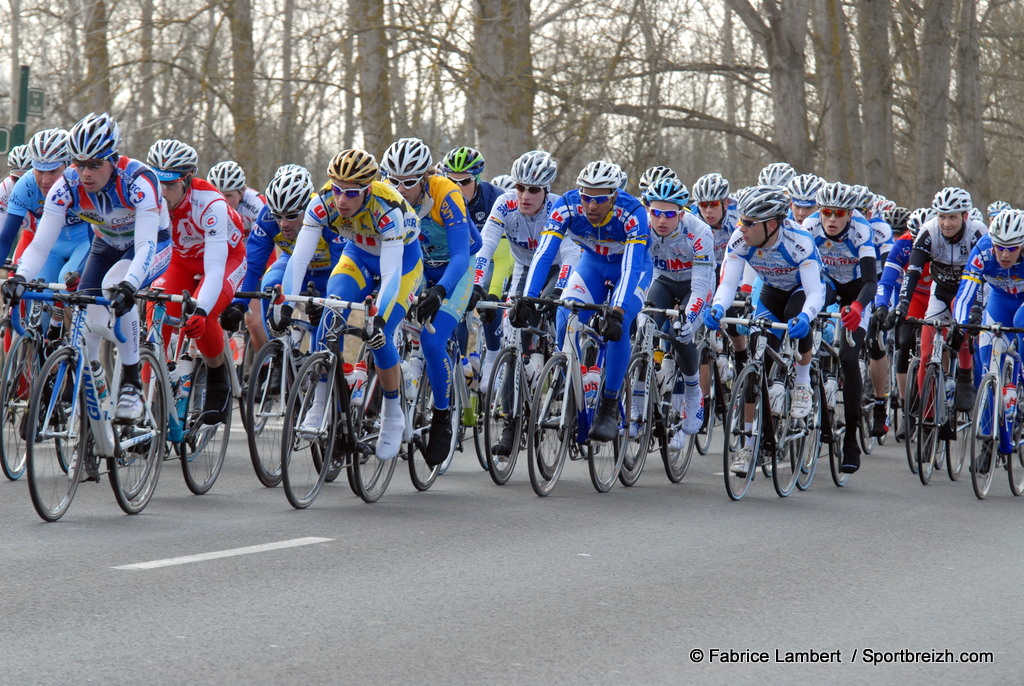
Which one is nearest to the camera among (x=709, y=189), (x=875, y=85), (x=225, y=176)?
(x=225, y=176)

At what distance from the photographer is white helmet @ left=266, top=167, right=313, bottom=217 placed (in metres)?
9.68

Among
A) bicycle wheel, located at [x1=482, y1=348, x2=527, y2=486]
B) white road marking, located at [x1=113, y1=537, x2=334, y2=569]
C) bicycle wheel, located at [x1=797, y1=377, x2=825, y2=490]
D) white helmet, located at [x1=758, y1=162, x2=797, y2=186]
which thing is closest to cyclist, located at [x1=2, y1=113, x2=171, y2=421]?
white road marking, located at [x1=113, y1=537, x2=334, y2=569]

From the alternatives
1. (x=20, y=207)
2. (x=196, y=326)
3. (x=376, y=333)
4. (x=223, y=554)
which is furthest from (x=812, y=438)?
(x=20, y=207)

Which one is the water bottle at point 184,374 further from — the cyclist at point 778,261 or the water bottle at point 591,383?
the cyclist at point 778,261

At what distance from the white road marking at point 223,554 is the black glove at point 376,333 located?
1.33 metres

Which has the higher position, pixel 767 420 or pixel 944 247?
pixel 944 247

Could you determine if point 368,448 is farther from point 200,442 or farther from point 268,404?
point 200,442

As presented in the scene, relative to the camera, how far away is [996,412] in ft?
34.2

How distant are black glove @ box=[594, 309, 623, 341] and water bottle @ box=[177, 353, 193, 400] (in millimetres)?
2710

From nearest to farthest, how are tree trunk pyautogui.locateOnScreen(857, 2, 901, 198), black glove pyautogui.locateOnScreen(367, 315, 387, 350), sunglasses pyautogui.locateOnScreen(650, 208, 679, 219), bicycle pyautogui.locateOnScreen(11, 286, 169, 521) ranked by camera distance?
bicycle pyautogui.locateOnScreen(11, 286, 169, 521), black glove pyautogui.locateOnScreen(367, 315, 387, 350), sunglasses pyautogui.locateOnScreen(650, 208, 679, 219), tree trunk pyautogui.locateOnScreen(857, 2, 901, 198)

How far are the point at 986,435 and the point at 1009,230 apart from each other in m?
1.62

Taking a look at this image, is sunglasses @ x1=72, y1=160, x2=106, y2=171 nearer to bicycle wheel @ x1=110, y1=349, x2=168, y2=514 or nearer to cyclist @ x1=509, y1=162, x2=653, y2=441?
bicycle wheel @ x1=110, y1=349, x2=168, y2=514

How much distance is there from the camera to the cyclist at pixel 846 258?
11.0 meters

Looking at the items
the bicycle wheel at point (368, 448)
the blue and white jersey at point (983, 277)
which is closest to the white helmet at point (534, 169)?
the bicycle wheel at point (368, 448)
